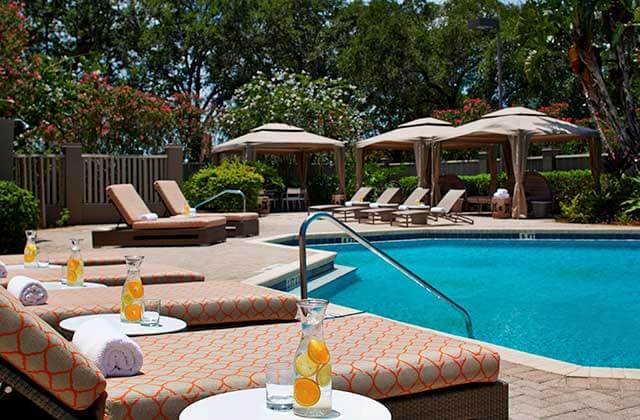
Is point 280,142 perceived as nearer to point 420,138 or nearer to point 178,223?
point 420,138

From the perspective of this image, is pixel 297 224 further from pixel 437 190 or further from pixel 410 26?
pixel 410 26

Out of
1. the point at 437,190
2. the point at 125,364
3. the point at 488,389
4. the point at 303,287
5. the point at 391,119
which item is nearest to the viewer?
the point at 125,364

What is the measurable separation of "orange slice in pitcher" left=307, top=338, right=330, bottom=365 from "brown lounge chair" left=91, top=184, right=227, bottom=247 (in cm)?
1024

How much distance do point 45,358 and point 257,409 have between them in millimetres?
645

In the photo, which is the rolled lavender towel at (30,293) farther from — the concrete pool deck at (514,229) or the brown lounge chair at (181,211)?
the brown lounge chair at (181,211)

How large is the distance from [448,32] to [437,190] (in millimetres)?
13557

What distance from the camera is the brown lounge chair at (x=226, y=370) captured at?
2211 millimetres

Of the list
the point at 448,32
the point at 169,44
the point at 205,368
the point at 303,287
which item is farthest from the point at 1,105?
Result: the point at 448,32

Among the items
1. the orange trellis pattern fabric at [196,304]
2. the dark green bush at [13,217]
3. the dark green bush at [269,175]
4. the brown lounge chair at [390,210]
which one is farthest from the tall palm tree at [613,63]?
the orange trellis pattern fabric at [196,304]

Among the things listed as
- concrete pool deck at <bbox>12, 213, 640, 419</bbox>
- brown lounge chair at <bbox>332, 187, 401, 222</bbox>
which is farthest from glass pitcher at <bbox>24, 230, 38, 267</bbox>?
brown lounge chair at <bbox>332, 187, 401, 222</bbox>

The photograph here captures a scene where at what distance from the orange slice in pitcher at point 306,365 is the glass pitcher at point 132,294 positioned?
5.73 feet

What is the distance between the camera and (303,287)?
4961 millimetres

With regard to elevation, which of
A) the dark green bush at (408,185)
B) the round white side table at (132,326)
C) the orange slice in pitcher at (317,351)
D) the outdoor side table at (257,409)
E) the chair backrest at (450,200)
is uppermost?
the dark green bush at (408,185)

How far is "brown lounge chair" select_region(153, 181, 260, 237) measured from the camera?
13469 mm
